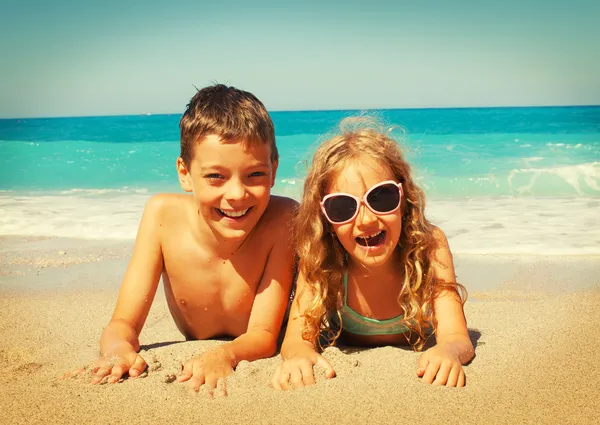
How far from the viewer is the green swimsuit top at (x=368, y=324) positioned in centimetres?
298

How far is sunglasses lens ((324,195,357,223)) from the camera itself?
8.84 feet

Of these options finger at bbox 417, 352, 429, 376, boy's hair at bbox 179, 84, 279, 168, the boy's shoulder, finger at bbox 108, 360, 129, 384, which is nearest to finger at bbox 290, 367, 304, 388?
finger at bbox 417, 352, 429, 376

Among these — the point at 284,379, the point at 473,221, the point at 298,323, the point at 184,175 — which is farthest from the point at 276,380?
the point at 473,221

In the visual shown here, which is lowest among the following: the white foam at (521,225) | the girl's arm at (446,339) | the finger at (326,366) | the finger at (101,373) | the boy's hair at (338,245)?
the white foam at (521,225)

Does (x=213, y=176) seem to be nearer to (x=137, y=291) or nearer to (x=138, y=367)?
(x=137, y=291)

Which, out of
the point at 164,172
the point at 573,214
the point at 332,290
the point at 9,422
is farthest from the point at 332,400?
the point at 164,172

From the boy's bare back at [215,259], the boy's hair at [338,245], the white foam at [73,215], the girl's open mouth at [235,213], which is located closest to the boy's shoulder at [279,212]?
the boy's bare back at [215,259]

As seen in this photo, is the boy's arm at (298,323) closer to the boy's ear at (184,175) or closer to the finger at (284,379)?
the finger at (284,379)

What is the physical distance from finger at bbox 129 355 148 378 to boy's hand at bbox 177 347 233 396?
170mm

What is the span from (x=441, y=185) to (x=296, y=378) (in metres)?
9.55

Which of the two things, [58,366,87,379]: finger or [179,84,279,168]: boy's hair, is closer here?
[58,366,87,379]: finger

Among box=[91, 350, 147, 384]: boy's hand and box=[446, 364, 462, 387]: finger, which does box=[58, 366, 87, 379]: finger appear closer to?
box=[91, 350, 147, 384]: boy's hand

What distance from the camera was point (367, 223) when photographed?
2.68m

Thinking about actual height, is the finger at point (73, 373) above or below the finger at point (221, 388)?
below
